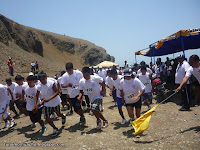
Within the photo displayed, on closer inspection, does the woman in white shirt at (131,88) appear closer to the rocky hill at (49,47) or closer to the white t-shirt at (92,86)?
the white t-shirt at (92,86)

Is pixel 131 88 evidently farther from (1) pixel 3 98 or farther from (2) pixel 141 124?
(1) pixel 3 98

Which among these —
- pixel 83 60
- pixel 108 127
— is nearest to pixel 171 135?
pixel 108 127

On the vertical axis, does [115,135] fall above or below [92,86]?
below

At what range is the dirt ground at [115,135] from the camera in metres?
Result: 4.25

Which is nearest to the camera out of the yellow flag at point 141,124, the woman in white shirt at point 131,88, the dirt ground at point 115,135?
the dirt ground at point 115,135

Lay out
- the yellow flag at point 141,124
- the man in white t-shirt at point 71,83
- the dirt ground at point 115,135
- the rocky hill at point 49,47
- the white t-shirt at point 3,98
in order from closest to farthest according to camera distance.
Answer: the dirt ground at point 115,135
the yellow flag at point 141,124
the man in white t-shirt at point 71,83
the white t-shirt at point 3,98
the rocky hill at point 49,47

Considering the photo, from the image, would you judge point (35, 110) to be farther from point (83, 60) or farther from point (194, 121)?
point (83, 60)

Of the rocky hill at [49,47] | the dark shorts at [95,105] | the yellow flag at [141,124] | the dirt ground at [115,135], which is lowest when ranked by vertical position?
the dirt ground at [115,135]

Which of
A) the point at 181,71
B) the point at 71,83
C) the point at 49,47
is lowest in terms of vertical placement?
the point at 71,83

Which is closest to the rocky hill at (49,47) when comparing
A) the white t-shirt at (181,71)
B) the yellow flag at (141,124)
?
the white t-shirt at (181,71)

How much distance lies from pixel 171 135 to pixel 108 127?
6.58ft

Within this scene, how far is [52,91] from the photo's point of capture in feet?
18.1

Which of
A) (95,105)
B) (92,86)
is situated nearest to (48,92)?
(92,86)

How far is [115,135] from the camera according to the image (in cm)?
502
